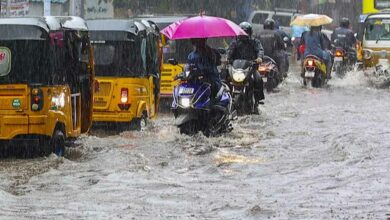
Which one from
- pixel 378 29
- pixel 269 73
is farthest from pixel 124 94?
pixel 378 29

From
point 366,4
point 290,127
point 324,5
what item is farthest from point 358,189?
point 324,5

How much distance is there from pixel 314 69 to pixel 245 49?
6.50 metres

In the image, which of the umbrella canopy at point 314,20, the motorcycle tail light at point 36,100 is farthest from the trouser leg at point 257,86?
the umbrella canopy at point 314,20

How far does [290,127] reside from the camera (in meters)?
14.0

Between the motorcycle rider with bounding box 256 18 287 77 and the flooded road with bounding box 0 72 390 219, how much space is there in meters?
6.12

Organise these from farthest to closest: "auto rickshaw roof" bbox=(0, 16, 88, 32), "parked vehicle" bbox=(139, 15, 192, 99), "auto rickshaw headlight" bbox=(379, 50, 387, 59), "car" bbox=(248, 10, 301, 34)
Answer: "car" bbox=(248, 10, 301, 34), "auto rickshaw headlight" bbox=(379, 50, 387, 59), "parked vehicle" bbox=(139, 15, 192, 99), "auto rickshaw roof" bbox=(0, 16, 88, 32)

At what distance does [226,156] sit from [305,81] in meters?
12.2

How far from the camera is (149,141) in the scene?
12.2 m

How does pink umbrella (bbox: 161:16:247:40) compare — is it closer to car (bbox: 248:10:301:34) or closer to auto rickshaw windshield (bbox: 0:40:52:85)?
auto rickshaw windshield (bbox: 0:40:52:85)

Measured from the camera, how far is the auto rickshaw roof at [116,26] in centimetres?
1323

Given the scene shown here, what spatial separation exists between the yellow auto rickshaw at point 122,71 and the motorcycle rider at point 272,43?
7.38m

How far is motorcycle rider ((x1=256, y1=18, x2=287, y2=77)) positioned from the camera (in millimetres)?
20578

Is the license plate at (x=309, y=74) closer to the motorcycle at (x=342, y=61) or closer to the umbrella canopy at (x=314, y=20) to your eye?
the umbrella canopy at (x=314, y=20)

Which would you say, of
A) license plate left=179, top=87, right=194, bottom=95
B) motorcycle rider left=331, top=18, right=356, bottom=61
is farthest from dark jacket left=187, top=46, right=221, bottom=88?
motorcycle rider left=331, top=18, right=356, bottom=61
